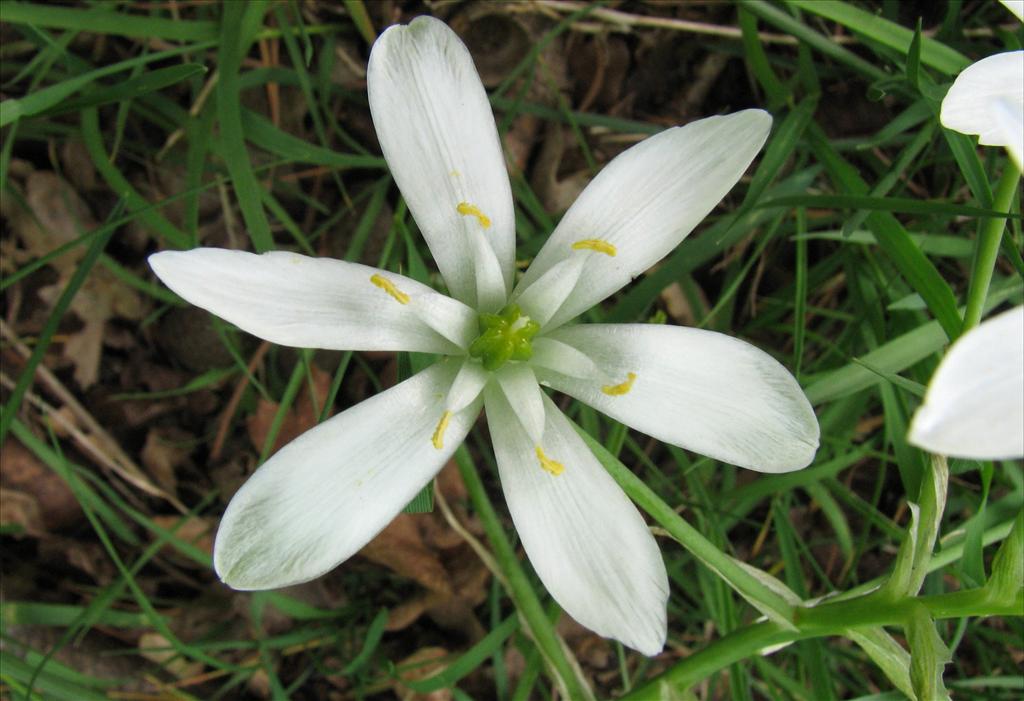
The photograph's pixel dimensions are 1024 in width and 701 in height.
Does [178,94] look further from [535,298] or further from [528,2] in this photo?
[535,298]

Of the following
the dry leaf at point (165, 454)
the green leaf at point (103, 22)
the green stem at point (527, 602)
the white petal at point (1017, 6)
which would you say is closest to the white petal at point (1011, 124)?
the white petal at point (1017, 6)

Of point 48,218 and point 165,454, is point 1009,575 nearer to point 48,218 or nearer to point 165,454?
point 165,454

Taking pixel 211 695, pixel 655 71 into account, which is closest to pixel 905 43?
pixel 655 71

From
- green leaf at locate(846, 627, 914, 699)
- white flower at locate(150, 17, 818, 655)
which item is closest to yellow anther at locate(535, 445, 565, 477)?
white flower at locate(150, 17, 818, 655)

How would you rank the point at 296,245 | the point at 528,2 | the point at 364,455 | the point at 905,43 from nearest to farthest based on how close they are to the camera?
the point at 364,455 → the point at 905,43 → the point at 528,2 → the point at 296,245

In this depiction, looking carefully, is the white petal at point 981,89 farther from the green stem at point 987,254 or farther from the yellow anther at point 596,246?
the yellow anther at point 596,246

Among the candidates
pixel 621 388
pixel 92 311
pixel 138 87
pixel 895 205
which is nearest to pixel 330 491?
pixel 621 388
